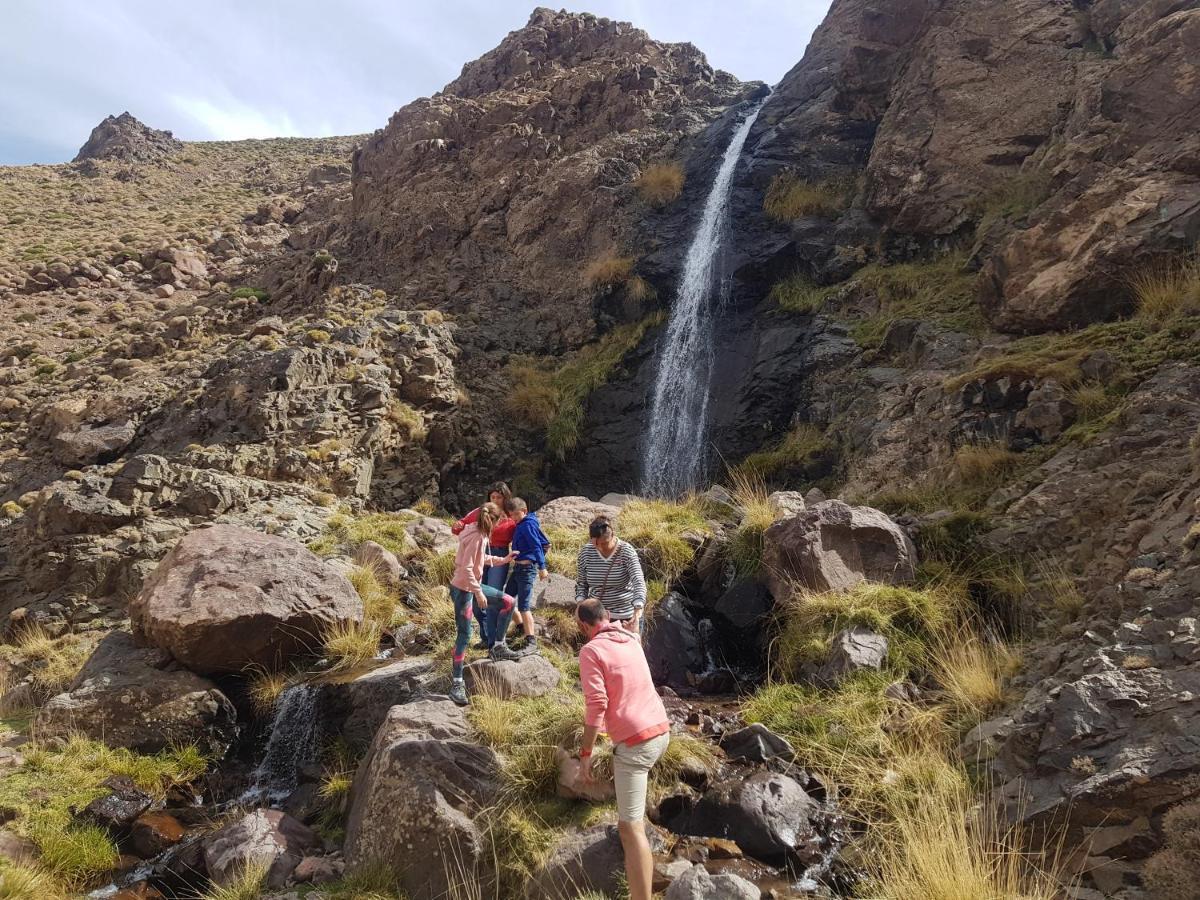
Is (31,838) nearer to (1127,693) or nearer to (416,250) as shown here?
(1127,693)

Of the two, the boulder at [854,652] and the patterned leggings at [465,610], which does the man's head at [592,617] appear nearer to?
the patterned leggings at [465,610]

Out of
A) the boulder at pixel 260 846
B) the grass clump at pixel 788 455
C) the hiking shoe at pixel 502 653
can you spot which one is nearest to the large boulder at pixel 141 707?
the boulder at pixel 260 846

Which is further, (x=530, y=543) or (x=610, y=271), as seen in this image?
(x=610, y=271)

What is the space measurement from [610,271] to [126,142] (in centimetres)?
4872

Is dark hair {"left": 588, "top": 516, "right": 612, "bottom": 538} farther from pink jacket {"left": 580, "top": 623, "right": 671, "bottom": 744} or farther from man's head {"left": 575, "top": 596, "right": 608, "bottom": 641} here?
pink jacket {"left": 580, "top": 623, "right": 671, "bottom": 744}

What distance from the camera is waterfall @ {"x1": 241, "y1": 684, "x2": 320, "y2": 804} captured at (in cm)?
706

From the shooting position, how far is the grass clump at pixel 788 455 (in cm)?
1298

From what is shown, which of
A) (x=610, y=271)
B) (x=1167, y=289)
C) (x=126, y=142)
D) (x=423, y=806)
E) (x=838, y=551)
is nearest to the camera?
(x=423, y=806)

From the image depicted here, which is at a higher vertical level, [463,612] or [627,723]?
[627,723]

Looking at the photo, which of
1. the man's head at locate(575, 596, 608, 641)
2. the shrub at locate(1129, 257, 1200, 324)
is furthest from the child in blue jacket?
the shrub at locate(1129, 257, 1200, 324)

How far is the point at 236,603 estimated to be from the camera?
315 inches

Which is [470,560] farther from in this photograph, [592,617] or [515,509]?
[592,617]

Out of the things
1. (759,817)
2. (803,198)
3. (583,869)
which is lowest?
(583,869)

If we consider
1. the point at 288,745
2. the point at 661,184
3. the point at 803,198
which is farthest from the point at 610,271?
the point at 288,745
